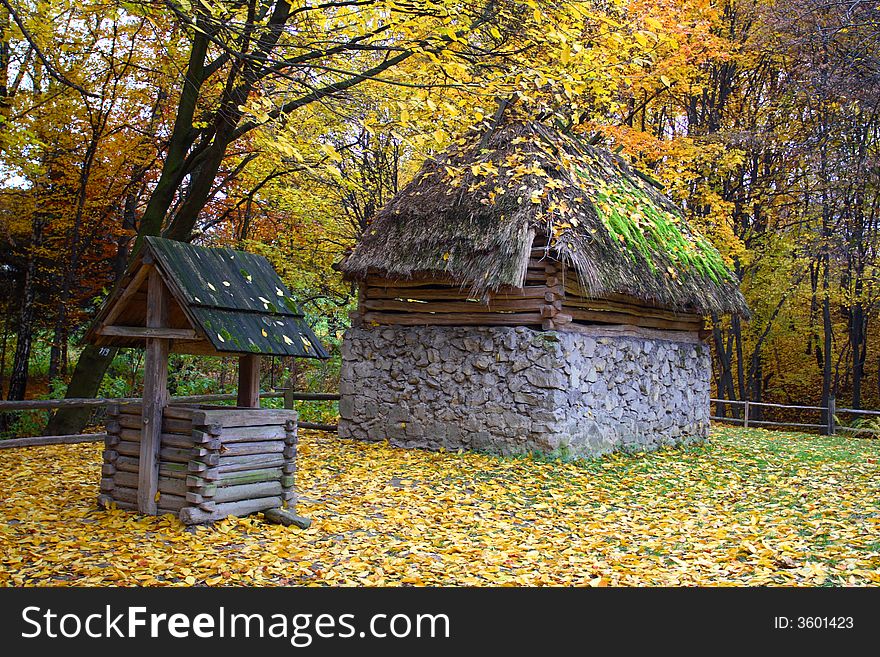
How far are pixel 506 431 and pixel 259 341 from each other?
4830mm

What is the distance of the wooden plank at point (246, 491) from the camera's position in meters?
6.77

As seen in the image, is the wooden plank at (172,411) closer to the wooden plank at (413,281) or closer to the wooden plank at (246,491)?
the wooden plank at (246,491)

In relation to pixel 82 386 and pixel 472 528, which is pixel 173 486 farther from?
pixel 82 386

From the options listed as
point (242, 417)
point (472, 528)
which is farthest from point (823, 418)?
point (242, 417)

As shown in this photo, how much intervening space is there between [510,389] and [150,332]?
5450 mm

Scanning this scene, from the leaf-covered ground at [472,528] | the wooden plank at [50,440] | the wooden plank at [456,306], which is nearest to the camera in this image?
the leaf-covered ground at [472,528]

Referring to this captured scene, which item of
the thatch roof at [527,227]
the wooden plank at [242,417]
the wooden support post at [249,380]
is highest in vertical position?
the thatch roof at [527,227]

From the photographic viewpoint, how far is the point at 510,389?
10.8 metres

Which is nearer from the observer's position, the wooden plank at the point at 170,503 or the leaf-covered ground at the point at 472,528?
the leaf-covered ground at the point at 472,528

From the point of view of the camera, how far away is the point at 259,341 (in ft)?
22.9

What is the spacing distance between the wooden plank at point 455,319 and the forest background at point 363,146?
254 cm

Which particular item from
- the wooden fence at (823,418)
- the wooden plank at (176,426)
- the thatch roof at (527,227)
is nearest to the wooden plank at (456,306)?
the thatch roof at (527,227)

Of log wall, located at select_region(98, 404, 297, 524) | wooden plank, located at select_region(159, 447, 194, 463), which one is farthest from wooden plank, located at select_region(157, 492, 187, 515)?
wooden plank, located at select_region(159, 447, 194, 463)
